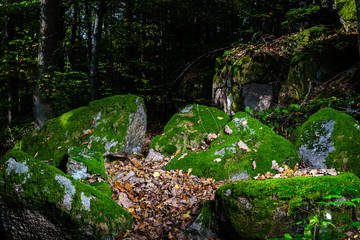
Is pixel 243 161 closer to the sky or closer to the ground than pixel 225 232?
closer to the sky

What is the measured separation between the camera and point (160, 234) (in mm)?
3000

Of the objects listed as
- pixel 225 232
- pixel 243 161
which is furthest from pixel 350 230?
pixel 243 161

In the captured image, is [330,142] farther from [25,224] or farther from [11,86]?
[11,86]

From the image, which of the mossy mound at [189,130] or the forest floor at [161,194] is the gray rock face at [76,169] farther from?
the mossy mound at [189,130]

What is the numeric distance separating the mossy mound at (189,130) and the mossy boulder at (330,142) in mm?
1981

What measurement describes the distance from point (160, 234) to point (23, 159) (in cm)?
210

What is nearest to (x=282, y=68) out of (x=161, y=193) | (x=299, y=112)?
(x=299, y=112)

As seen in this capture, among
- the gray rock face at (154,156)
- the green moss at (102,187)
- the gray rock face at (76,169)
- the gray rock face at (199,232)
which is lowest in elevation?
the gray rock face at (199,232)

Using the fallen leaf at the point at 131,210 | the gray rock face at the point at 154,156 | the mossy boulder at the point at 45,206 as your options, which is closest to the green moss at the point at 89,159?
the fallen leaf at the point at 131,210

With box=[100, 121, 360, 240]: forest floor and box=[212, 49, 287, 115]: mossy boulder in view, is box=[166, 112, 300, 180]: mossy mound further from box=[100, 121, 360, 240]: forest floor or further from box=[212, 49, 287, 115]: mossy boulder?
box=[212, 49, 287, 115]: mossy boulder

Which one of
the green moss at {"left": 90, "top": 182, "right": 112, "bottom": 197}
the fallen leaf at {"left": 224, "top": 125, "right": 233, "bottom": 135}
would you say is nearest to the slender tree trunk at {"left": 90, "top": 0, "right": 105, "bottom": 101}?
the green moss at {"left": 90, "top": 182, "right": 112, "bottom": 197}

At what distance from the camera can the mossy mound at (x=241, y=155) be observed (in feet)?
14.0

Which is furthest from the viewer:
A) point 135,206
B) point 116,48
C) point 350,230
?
point 116,48

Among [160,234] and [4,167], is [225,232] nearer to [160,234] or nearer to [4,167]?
[160,234]
